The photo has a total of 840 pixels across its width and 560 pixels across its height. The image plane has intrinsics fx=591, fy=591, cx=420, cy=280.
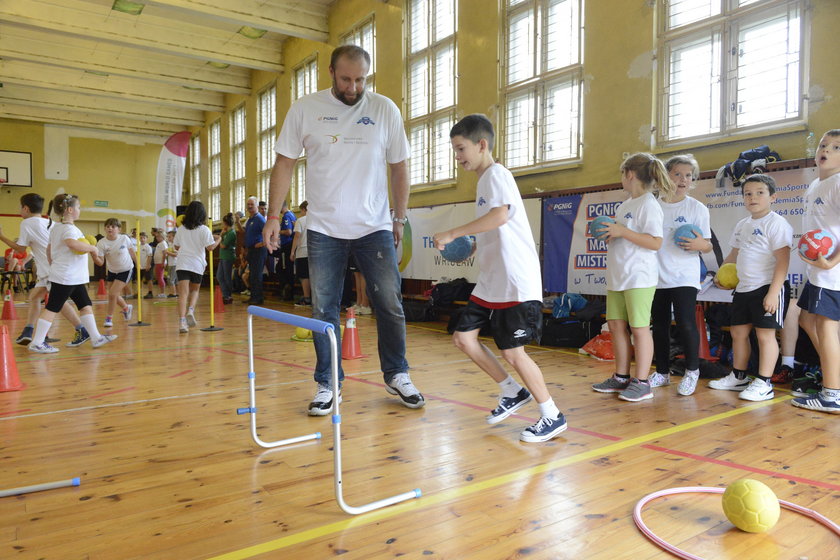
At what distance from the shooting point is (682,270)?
377cm

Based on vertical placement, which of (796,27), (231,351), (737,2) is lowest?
(231,351)

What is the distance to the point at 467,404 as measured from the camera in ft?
11.4

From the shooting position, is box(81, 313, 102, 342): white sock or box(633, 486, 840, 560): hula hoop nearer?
box(633, 486, 840, 560): hula hoop

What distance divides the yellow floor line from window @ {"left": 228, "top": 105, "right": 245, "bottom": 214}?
51.7 feet

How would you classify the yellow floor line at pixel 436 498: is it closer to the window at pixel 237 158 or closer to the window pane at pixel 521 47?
the window pane at pixel 521 47

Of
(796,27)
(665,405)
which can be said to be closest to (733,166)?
(796,27)

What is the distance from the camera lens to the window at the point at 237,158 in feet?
56.1

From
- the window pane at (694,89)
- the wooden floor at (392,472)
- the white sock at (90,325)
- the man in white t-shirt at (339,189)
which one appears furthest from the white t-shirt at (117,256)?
the window pane at (694,89)

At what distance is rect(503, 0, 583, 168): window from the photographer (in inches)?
287

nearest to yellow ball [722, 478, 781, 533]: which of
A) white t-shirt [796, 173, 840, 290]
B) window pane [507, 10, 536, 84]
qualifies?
white t-shirt [796, 173, 840, 290]

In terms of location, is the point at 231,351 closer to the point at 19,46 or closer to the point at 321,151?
the point at 321,151

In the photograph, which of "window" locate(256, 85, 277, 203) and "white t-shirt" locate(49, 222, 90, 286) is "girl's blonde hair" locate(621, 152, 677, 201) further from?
"window" locate(256, 85, 277, 203)

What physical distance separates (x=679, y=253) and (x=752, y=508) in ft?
7.51

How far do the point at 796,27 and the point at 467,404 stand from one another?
4505mm
